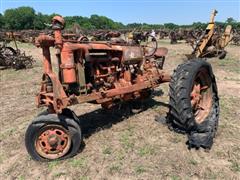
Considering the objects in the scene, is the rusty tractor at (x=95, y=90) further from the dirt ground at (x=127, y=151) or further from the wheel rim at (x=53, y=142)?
the dirt ground at (x=127, y=151)

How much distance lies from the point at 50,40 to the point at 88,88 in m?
1.02

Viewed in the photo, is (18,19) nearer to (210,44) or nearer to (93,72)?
(210,44)

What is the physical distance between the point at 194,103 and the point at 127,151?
1538mm

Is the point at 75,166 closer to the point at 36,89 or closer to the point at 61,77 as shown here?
the point at 61,77

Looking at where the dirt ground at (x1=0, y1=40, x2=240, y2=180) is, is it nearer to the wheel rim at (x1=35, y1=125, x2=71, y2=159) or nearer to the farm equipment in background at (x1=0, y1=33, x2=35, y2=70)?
the wheel rim at (x1=35, y1=125, x2=71, y2=159)

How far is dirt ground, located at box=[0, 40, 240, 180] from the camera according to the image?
159 inches

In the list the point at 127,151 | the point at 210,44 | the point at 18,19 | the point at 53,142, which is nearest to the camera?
the point at 53,142

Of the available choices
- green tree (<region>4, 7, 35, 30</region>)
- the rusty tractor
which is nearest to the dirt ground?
the rusty tractor

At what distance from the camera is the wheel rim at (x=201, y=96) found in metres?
5.29

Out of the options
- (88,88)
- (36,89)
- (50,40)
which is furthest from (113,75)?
(36,89)

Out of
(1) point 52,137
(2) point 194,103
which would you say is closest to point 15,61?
(1) point 52,137

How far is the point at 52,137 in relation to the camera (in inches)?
167

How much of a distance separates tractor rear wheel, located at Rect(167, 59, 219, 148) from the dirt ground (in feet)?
0.62

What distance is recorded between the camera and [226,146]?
4.70 metres
